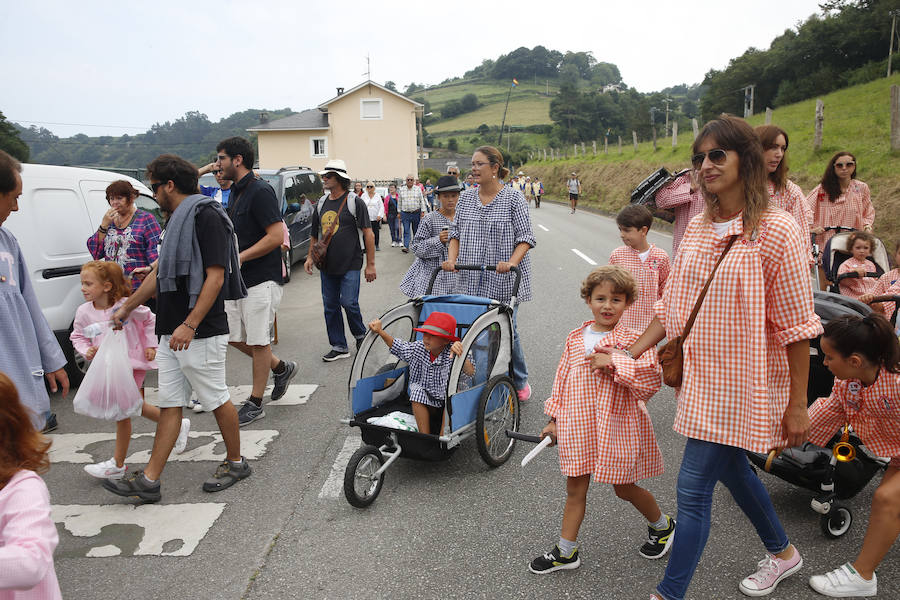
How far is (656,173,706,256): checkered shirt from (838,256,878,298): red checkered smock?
1.20 m

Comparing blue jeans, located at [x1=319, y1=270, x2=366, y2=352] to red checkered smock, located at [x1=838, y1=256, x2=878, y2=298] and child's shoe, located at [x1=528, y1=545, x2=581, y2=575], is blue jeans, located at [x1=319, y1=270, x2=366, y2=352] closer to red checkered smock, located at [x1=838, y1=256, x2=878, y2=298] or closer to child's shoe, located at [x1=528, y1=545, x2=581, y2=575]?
child's shoe, located at [x1=528, y1=545, x2=581, y2=575]

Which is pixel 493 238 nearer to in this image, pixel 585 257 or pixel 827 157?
pixel 585 257

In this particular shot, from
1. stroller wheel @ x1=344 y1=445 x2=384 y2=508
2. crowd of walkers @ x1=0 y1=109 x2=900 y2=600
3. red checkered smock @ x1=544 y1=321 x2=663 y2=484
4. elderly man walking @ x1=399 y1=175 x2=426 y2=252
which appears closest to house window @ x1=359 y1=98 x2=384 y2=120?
elderly man walking @ x1=399 y1=175 x2=426 y2=252

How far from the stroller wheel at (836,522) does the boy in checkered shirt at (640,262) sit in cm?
181

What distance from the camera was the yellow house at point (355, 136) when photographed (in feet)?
143

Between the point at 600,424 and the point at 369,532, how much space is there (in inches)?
55.8

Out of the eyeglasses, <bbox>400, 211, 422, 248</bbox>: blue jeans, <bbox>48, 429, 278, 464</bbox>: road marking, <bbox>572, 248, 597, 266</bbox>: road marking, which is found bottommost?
<bbox>48, 429, 278, 464</bbox>: road marking

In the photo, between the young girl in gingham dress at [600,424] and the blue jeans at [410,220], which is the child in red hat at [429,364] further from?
the blue jeans at [410,220]

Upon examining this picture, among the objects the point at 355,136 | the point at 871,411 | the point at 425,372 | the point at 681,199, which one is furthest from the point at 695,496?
the point at 355,136

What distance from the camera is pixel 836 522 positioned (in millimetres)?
3059

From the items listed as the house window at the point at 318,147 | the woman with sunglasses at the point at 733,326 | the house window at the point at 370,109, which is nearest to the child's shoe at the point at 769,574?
the woman with sunglasses at the point at 733,326

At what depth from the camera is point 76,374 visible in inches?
237

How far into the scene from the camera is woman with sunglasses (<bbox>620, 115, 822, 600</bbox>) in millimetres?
2184

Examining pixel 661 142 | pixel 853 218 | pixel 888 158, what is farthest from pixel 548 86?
pixel 853 218
